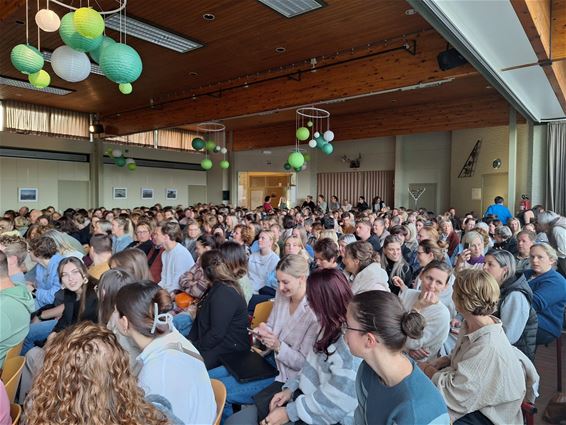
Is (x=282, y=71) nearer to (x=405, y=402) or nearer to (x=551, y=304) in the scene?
(x=551, y=304)

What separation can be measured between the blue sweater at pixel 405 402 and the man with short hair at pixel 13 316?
85.7 inches

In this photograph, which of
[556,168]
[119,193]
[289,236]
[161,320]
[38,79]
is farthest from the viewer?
[119,193]

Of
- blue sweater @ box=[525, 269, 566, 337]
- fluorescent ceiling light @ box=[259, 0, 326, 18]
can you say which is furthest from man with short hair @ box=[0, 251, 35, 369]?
fluorescent ceiling light @ box=[259, 0, 326, 18]

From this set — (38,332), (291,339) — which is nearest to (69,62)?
(38,332)

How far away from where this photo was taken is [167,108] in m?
11.0

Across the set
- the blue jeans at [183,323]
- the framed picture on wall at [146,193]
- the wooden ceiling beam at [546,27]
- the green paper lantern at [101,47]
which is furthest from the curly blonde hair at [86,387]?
the framed picture on wall at [146,193]

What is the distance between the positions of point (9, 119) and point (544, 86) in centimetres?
1421

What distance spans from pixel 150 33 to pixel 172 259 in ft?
13.4

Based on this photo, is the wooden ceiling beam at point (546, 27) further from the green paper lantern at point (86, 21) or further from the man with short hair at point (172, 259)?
the man with short hair at point (172, 259)

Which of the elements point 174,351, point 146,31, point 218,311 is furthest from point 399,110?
point 174,351

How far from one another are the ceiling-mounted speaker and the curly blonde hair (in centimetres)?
608

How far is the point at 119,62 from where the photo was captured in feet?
11.3

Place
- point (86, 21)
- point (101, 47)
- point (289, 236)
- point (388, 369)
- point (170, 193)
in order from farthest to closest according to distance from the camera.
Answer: point (170, 193) → point (289, 236) → point (101, 47) → point (86, 21) → point (388, 369)

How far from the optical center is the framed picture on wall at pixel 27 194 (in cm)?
1259
